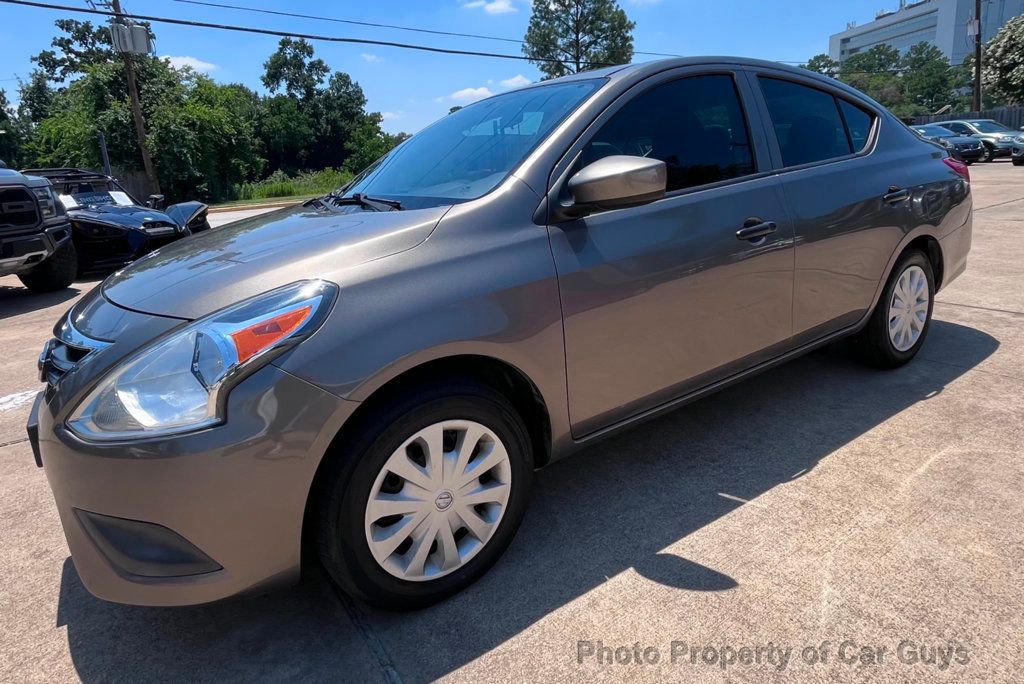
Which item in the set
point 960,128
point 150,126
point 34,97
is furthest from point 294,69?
point 960,128

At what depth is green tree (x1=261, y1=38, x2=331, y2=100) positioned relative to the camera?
76.2 metres

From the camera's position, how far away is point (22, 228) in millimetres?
6926

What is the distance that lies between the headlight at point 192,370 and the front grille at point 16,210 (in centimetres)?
640

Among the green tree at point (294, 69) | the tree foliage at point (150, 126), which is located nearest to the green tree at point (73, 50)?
the tree foliage at point (150, 126)

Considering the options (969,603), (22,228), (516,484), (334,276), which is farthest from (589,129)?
(22,228)

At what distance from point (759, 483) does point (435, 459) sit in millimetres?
1437

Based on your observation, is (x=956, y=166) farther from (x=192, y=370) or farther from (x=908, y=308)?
(x=192, y=370)

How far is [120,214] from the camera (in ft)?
29.0

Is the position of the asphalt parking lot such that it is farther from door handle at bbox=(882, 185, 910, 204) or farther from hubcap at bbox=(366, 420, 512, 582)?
door handle at bbox=(882, 185, 910, 204)

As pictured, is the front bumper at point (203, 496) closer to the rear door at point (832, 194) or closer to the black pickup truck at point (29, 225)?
the rear door at point (832, 194)

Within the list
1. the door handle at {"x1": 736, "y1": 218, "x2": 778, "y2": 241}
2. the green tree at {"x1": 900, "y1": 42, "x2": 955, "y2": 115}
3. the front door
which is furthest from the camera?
the green tree at {"x1": 900, "y1": 42, "x2": 955, "y2": 115}

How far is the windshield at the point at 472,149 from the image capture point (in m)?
2.49

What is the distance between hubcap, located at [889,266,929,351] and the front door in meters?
1.03

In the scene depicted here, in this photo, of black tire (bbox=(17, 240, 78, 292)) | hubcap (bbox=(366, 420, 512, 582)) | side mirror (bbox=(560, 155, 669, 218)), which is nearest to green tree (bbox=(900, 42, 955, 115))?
black tire (bbox=(17, 240, 78, 292))
